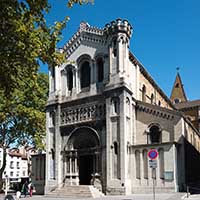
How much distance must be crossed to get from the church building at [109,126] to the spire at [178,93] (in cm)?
4733

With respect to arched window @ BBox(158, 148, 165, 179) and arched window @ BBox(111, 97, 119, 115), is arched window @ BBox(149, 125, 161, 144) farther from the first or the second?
arched window @ BBox(111, 97, 119, 115)

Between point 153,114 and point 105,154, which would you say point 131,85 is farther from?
point 105,154

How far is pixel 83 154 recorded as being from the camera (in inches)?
1259

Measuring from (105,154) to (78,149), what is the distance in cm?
344

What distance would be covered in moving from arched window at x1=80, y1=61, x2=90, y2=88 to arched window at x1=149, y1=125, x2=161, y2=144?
24.9ft

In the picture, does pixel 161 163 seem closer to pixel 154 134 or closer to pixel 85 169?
pixel 154 134

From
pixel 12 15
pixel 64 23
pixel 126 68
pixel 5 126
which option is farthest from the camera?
pixel 5 126

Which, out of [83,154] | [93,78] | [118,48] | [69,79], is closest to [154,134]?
[83,154]

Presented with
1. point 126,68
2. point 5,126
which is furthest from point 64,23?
point 5,126

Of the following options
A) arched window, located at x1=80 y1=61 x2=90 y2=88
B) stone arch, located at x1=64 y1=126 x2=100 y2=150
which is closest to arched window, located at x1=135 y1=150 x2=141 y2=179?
stone arch, located at x1=64 y1=126 x2=100 y2=150

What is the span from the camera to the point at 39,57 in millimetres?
14312

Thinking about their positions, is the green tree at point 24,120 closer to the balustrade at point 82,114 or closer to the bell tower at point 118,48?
the balustrade at point 82,114

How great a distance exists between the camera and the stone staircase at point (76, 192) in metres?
28.1

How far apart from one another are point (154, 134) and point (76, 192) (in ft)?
28.1
